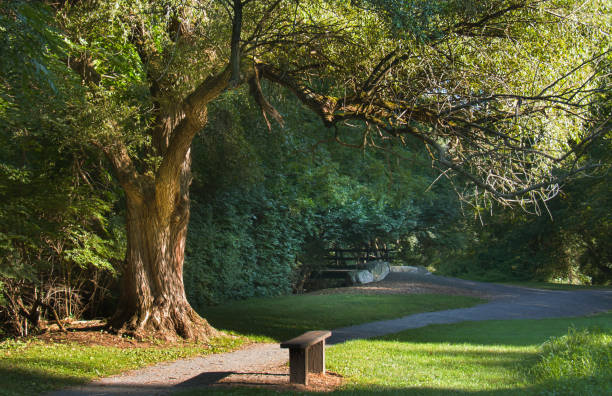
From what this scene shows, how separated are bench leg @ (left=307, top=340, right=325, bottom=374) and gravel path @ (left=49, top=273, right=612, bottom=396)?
35.6 inches

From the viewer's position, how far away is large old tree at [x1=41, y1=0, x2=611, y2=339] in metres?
8.52

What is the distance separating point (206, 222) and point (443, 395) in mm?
11739

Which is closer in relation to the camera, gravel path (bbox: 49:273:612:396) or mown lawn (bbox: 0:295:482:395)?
gravel path (bbox: 49:273:612:396)

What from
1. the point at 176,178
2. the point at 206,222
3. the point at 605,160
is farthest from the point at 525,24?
the point at 605,160


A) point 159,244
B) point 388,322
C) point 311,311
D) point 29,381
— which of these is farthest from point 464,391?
point 311,311

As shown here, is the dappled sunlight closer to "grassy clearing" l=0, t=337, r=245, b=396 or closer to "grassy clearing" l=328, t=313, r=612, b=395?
"grassy clearing" l=328, t=313, r=612, b=395

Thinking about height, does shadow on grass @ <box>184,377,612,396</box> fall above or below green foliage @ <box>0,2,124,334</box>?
below

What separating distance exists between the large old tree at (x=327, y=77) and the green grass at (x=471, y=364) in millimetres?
2449

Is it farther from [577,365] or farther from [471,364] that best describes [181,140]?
[577,365]

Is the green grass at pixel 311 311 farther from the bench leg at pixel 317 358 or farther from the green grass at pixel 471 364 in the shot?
the bench leg at pixel 317 358

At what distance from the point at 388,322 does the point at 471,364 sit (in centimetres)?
539

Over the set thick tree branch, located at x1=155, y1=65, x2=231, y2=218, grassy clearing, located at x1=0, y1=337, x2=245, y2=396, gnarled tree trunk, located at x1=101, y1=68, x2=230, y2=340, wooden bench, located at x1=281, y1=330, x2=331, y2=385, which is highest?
thick tree branch, located at x1=155, y1=65, x2=231, y2=218

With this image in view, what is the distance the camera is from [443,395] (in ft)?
21.7

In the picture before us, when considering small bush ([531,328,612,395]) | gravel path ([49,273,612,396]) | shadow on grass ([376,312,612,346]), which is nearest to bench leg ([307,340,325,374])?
gravel path ([49,273,612,396])
